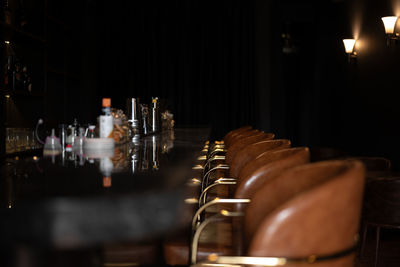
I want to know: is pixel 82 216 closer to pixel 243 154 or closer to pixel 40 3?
pixel 243 154

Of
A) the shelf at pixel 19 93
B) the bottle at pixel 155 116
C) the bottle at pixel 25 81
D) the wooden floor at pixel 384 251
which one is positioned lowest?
the wooden floor at pixel 384 251

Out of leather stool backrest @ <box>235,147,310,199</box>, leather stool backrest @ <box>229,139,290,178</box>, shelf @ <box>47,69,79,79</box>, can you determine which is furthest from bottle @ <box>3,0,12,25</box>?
leather stool backrest @ <box>235,147,310,199</box>

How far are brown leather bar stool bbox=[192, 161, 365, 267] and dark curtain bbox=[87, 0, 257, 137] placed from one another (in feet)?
21.9

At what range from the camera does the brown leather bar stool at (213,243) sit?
1571mm

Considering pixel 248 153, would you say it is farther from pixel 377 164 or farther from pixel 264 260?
pixel 377 164

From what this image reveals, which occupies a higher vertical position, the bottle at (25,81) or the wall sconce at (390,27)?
the wall sconce at (390,27)

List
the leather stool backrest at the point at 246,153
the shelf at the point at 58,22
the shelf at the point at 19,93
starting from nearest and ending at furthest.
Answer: the leather stool backrest at the point at 246,153
the shelf at the point at 19,93
the shelf at the point at 58,22

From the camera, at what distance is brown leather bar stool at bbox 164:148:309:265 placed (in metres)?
1.57

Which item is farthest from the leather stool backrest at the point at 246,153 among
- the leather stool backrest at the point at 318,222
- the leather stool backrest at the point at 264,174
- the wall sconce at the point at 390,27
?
the wall sconce at the point at 390,27

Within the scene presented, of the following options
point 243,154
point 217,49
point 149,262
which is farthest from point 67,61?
point 149,262

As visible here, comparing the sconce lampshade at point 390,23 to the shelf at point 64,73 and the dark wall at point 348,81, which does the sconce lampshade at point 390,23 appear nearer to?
the dark wall at point 348,81

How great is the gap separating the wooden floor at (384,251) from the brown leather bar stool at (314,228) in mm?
2567

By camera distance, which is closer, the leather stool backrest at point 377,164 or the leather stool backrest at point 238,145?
the leather stool backrest at point 238,145

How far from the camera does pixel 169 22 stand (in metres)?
8.03
